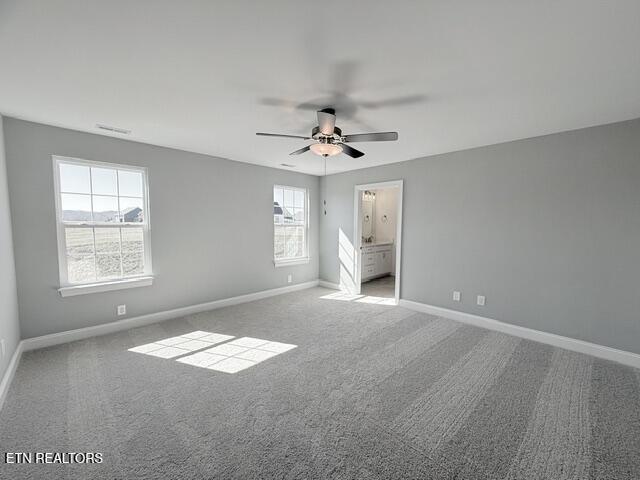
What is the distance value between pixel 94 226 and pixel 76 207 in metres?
0.27

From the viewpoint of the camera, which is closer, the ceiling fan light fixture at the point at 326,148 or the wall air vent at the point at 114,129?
the ceiling fan light fixture at the point at 326,148

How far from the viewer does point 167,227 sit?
12.8 ft

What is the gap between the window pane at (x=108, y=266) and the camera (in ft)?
11.2

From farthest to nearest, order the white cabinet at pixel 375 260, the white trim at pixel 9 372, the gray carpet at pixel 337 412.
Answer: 1. the white cabinet at pixel 375 260
2. the white trim at pixel 9 372
3. the gray carpet at pixel 337 412

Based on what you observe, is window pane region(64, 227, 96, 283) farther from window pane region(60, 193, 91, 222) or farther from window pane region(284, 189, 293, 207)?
window pane region(284, 189, 293, 207)

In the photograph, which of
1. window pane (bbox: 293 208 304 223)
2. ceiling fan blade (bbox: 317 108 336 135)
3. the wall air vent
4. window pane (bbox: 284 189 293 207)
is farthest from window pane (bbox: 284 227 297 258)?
ceiling fan blade (bbox: 317 108 336 135)

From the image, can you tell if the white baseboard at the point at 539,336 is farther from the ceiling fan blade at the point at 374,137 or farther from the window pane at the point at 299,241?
the ceiling fan blade at the point at 374,137

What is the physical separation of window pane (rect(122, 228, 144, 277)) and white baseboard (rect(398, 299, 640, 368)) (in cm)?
414

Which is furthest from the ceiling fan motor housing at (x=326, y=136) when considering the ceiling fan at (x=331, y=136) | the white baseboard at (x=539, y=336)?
the white baseboard at (x=539, y=336)

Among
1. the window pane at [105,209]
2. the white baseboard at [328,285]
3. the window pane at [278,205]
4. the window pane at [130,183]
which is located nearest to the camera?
the window pane at [105,209]

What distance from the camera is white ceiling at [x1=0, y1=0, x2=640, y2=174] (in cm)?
139

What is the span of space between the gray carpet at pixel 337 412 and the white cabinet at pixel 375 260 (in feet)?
10.1

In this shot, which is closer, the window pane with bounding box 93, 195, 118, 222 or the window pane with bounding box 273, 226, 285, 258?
the window pane with bounding box 93, 195, 118, 222

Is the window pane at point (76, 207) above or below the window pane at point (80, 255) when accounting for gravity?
above
